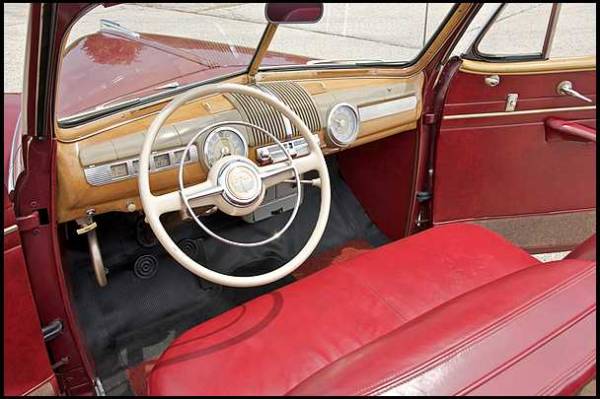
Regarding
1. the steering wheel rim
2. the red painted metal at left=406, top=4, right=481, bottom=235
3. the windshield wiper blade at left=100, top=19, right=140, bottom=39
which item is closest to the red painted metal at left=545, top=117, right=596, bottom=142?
the red painted metal at left=406, top=4, right=481, bottom=235

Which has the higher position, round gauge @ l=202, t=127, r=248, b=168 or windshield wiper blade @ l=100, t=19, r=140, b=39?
windshield wiper blade @ l=100, t=19, r=140, b=39

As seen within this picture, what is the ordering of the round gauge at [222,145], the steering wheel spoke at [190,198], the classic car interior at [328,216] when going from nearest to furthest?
1. the classic car interior at [328,216]
2. the steering wheel spoke at [190,198]
3. the round gauge at [222,145]

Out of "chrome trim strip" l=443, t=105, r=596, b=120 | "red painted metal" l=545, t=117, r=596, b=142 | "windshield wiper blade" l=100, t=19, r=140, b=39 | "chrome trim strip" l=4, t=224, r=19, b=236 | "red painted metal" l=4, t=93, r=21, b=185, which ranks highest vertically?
"windshield wiper blade" l=100, t=19, r=140, b=39

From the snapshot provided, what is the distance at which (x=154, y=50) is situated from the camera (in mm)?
2162

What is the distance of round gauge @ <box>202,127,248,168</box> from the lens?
1.73 meters

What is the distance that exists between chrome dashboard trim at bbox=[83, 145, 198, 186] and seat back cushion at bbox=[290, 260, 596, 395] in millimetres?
935

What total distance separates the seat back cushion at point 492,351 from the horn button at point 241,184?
0.60 m

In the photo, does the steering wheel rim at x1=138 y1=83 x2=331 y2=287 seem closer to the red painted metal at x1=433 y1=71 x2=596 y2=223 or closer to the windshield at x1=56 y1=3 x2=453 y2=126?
the windshield at x1=56 y1=3 x2=453 y2=126

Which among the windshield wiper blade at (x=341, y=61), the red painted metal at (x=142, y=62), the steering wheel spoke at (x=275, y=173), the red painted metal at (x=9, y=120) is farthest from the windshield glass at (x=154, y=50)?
the steering wheel spoke at (x=275, y=173)

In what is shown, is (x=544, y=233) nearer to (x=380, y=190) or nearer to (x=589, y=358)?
(x=380, y=190)

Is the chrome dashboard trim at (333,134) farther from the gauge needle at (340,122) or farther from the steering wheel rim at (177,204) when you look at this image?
the steering wheel rim at (177,204)

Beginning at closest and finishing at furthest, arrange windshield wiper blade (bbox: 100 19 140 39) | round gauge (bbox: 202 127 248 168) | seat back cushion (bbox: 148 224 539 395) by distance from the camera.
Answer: seat back cushion (bbox: 148 224 539 395), round gauge (bbox: 202 127 248 168), windshield wiper blade (bbox: 100 19 140 39)

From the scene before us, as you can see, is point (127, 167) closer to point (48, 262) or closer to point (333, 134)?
point (48, 262)

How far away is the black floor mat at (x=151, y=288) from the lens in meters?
2.08
